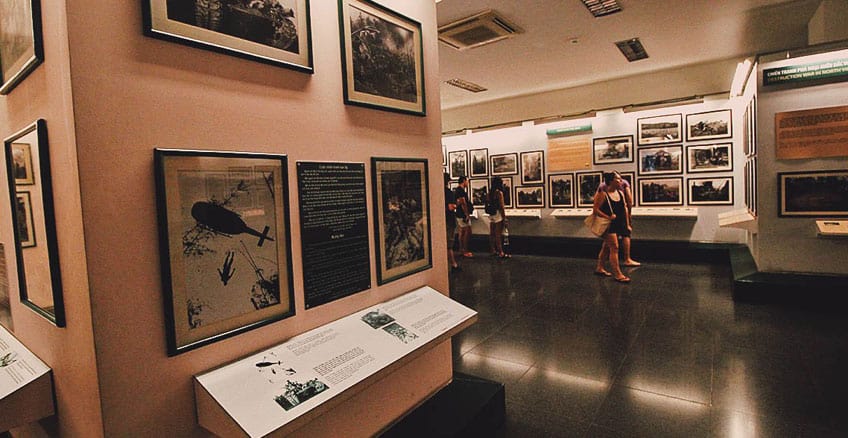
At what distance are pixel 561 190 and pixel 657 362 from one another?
696cm

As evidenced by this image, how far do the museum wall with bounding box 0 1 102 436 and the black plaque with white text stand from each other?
789 mm

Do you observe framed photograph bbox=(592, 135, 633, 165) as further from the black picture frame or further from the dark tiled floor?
the black picture frame

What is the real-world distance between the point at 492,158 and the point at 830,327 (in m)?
7.88

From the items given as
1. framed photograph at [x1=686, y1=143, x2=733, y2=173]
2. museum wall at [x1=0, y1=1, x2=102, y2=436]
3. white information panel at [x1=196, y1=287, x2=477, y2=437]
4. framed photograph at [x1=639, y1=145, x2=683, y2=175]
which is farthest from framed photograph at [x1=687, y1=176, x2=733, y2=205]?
museum wall at [x1=0, y1=1, x2=102, y2=436]

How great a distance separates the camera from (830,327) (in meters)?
4.50

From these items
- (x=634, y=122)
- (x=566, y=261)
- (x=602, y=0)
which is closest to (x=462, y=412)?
(x=602, y=0)

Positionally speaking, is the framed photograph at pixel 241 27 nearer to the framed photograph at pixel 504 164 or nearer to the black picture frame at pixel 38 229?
the black picture frame at pixel 38 229

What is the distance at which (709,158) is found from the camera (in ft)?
28.5

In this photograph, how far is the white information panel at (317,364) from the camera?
1397 mm

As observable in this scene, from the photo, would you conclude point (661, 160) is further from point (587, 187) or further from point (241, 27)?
point (241, 27)

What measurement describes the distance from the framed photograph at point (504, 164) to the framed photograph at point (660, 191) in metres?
3.02

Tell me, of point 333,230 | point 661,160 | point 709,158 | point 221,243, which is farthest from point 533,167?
point 221,243

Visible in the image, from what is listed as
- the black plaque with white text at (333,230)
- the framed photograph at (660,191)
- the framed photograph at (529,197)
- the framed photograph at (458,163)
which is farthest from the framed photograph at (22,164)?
the framed photograph at (458,163)

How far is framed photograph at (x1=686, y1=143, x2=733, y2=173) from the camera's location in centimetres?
852
